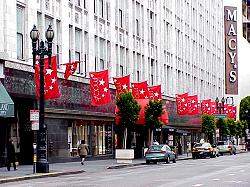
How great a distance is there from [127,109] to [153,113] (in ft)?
19.7

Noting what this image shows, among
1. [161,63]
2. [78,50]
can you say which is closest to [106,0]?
[78,50]

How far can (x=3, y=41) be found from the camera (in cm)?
3519

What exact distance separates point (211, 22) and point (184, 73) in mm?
23393

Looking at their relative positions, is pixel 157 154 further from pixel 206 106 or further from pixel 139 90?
pixel 206 106

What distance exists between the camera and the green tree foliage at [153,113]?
52.3m

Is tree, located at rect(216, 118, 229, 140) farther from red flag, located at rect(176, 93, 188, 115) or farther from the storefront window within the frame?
the storefront window

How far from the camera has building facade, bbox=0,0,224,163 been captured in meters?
Answer: 37.6

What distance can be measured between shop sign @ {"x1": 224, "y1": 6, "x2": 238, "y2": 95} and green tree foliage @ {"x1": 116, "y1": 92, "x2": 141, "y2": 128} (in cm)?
6495

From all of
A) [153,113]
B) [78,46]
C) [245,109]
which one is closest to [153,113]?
[153,113]

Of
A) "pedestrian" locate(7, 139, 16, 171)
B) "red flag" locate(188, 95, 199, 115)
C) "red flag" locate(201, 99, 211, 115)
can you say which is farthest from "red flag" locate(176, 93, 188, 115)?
"pedestrian" locate(7, 139, 16, 171)

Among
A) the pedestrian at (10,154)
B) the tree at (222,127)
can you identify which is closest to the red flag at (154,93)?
the pedestrian at (10,154)

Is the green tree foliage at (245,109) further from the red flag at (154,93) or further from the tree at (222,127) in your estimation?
the red flag at (154,93)

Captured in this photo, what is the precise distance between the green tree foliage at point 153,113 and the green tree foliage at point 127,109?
14.7ft

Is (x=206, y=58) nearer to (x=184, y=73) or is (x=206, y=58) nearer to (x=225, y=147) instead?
(x=184, y=73)
